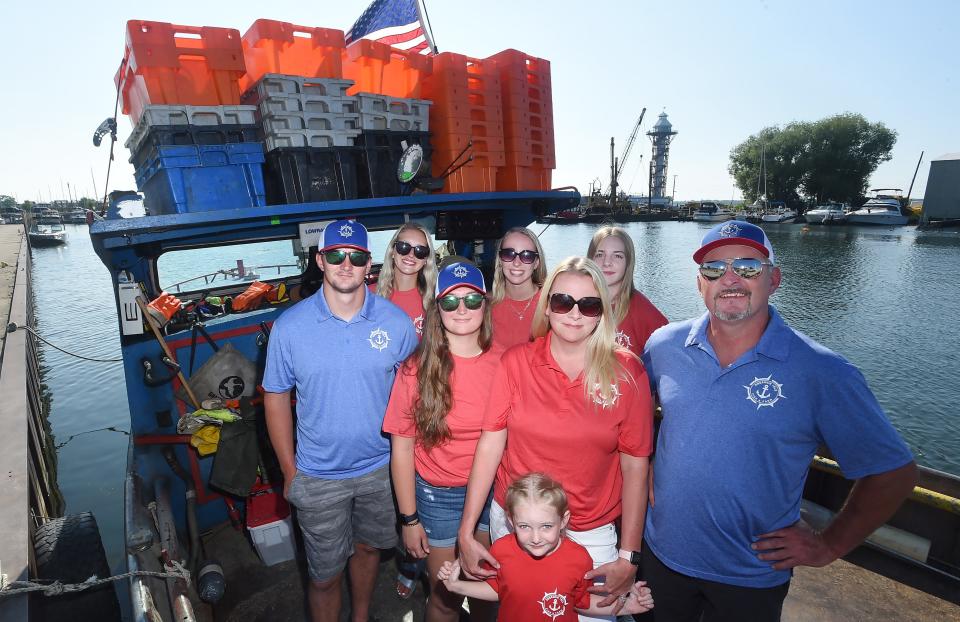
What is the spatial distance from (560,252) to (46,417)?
3149 cm

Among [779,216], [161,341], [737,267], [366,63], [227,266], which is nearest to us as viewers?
[737,267]

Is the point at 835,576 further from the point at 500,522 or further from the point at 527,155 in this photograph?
the point at 527,155

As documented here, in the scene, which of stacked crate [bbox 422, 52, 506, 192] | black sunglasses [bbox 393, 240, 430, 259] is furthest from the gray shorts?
stacked crate [bbox 422, 52, 506, 192]

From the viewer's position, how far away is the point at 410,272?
11.0ft

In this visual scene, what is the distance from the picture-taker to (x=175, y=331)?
435 centimetres

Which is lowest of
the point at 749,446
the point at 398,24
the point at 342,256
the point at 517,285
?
the point at 749,446

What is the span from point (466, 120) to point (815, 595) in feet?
17.4

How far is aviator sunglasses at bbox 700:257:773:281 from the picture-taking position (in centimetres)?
187

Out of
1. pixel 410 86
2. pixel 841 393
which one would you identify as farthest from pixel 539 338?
pixel 410 86

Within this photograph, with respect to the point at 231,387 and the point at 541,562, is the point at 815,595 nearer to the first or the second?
the point at 541,562

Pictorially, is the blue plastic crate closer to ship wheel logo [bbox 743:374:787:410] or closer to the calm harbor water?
ship wheel logo [bbox 743:374:787:410]

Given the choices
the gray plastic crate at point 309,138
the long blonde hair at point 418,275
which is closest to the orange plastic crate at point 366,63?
the gray plastic crate at point 309,138

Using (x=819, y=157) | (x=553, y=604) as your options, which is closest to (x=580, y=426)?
(x=553, y=604)

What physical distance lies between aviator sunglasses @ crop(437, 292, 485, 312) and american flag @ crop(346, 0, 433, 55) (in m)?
5.02
